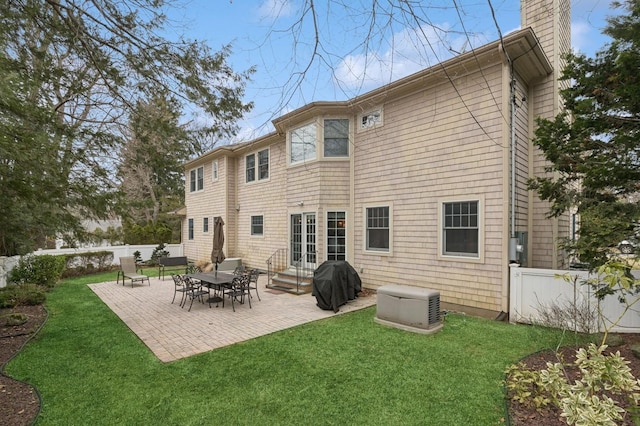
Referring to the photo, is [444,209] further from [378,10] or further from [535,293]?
[378,10]

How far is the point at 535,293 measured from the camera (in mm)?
6656

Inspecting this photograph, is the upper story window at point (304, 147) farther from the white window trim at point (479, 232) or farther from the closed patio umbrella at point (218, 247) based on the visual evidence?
the white window trim at point (479, 232)

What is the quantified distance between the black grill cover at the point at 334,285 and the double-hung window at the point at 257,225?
20.0 ft

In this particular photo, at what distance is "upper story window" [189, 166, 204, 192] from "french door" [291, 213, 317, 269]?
8.48m

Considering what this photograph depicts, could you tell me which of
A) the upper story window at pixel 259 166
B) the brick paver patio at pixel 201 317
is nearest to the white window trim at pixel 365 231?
the brick paver patio at pixel 201 317

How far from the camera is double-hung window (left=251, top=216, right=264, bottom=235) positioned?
46.5 feet

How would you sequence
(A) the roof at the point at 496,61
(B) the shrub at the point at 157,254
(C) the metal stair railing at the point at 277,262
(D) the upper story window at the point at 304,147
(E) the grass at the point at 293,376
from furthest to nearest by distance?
(B) the shrub at the point at 157,254 → (C) the metal stair railing at the point at 277,262 → (D) the upper story window at the point at 304,147 → (A) the roof at the point at 496,61 → (E) the grass at the point at 293,376

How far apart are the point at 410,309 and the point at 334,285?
223cm

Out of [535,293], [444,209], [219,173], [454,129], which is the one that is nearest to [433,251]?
[444,209]

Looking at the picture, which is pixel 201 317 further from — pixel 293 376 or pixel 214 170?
pixel 214 170

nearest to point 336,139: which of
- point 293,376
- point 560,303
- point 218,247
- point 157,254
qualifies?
point 218,247

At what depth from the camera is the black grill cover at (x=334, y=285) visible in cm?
811

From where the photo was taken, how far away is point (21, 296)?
8852 millimetres

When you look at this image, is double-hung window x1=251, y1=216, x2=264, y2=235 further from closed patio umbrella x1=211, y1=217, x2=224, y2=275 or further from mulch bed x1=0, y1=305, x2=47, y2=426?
mulch bed x1=0, y1=305, x2=47, y2=426
